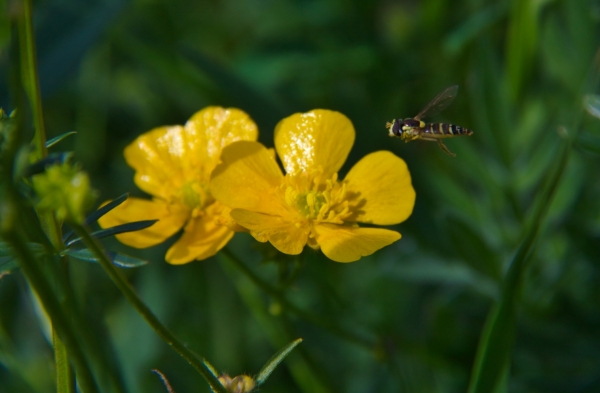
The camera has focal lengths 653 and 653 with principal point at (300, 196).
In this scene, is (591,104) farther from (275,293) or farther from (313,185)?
(275,293)

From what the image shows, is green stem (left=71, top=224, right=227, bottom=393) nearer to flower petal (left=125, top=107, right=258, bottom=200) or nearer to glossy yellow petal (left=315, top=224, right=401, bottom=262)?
glossy yellow petal (left=315, top=224, right=401, bottom=262)

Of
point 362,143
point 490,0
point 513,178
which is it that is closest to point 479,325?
point 513,178

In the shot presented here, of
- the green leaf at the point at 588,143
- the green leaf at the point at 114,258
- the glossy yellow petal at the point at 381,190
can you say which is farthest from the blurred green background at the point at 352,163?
the green leaf at the point at 114,258

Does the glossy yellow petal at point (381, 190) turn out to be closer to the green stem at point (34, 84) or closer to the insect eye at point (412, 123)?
the insect eye at point (412, 123)

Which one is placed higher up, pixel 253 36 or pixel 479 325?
pixel 253 36

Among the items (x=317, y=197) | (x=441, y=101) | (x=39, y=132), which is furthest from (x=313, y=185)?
(x=39, y=132)

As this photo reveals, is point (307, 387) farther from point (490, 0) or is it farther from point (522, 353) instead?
point (490, 0)

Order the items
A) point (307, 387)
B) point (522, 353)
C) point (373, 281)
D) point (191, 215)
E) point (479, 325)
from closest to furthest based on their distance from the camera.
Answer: point (191, 215) < point (307, 387) < point (522, 353) < point (479, 325) < point (373, 281)

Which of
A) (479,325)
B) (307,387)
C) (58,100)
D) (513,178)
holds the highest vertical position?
(58,100)
